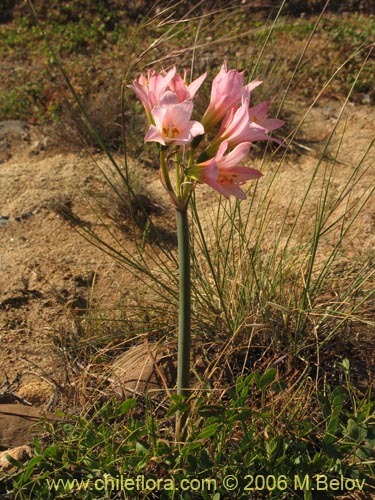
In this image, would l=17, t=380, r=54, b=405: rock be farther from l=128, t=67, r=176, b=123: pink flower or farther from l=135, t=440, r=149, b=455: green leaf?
l=128, t=67, r=176, b=123: pink flower

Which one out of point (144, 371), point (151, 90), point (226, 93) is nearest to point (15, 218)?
point (144, 371)

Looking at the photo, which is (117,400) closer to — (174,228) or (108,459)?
(108,459)

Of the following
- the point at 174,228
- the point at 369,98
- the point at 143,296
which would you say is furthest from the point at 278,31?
the point at 143,296

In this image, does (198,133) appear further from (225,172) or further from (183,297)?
(183,297)

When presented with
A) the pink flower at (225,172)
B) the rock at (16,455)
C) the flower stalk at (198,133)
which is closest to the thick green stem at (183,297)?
the flower stalk at (198,133)

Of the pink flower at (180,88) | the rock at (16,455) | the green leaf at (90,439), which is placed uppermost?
the pink flower at (180,88)

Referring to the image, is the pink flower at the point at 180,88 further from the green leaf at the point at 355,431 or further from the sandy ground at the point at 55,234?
the green leaf at the point at 355,431

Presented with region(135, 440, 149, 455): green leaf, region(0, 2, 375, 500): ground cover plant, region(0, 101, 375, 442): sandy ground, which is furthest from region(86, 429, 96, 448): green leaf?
region(0, 101, 375, 442): sandy ground
